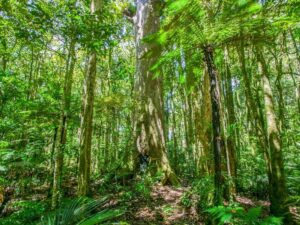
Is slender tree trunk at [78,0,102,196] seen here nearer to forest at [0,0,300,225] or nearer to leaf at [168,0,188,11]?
forest at [0,0,300,225]

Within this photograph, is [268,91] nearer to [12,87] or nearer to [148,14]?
[148,14]

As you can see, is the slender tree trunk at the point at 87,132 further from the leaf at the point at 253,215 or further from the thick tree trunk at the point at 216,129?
the leaf at the point at 253,215

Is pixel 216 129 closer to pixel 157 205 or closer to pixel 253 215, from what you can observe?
pixel 253 215

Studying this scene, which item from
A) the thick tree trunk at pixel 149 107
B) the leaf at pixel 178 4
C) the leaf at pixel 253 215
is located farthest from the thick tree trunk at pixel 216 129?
the thick tree trunk at pixel 149 107

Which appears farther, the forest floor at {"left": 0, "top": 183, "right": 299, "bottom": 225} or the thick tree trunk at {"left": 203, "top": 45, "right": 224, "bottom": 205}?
the forest floor at {"left": 0, "top": 183, "right": 299, "bottom": 225}

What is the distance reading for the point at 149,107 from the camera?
632 cm

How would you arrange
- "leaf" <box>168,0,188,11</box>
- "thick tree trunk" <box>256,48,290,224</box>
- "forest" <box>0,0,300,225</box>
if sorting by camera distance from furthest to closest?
1. "thick tree trunk" <box>256,48,290,224</box>
2. "forest" <box>0,0,300,225</box>
3. "leaf" <box>168,0,188,11</box>

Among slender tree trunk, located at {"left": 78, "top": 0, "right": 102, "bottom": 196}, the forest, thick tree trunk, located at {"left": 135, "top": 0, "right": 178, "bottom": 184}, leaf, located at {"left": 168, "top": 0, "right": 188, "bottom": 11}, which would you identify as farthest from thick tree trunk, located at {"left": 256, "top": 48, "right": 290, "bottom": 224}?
slender tree trunk, located at {"left": 78, "top": 0, "right": 102, "bottom": 196}

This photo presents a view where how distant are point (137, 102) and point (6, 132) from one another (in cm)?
420

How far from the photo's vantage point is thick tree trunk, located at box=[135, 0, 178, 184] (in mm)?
5797

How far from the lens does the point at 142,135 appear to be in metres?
6.02

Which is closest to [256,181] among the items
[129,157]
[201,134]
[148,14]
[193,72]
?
[201,134]

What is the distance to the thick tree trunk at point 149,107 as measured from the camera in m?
5.80

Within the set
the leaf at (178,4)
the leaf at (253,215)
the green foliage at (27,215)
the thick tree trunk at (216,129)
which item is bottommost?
the green foliage at (27,215)
